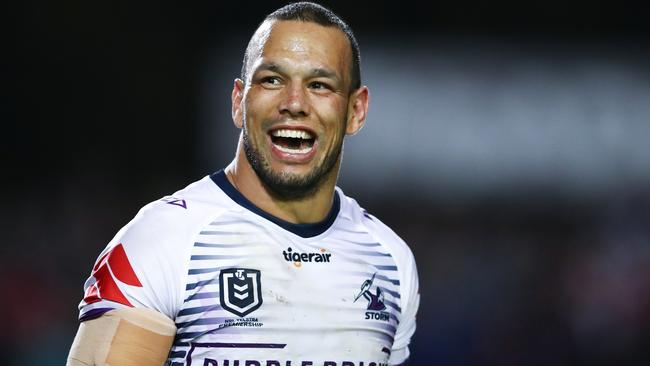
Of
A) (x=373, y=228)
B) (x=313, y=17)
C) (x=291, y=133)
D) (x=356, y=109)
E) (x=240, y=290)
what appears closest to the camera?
(x=240, y=290)

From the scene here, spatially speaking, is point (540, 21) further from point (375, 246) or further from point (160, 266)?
point (160, 266)

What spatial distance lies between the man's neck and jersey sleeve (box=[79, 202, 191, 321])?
1.02ft

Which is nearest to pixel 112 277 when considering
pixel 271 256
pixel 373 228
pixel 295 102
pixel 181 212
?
pixel 181 212

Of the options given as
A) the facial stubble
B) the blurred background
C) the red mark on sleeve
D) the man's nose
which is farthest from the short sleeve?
the blurred background

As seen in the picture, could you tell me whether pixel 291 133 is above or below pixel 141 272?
above

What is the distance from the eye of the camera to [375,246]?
10.5 feet

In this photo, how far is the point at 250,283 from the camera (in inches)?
112

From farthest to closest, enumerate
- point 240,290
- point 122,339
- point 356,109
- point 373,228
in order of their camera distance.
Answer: point 373,228
point 356,109
point 240,290
point 122,339

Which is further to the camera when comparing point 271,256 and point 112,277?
point 271,256

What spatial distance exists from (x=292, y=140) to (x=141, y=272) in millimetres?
607

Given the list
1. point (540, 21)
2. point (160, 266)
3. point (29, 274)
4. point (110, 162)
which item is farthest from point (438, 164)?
point (160, 266)

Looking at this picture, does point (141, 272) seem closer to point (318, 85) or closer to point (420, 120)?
point (318, 85)

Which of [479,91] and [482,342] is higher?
[479,91]

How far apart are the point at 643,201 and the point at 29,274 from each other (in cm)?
507
